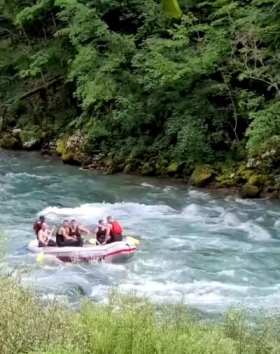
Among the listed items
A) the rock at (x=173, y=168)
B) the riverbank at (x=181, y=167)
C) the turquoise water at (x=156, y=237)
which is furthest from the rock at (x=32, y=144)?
the rock at (x=173, y=168)

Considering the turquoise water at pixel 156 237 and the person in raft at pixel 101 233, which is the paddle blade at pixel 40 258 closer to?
the turquoise water at pixel 156 237

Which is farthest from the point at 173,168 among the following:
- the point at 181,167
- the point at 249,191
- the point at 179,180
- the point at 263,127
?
the point at 263,127

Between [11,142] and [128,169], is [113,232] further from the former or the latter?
[11,142]

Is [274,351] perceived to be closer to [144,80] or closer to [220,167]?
[220,167]

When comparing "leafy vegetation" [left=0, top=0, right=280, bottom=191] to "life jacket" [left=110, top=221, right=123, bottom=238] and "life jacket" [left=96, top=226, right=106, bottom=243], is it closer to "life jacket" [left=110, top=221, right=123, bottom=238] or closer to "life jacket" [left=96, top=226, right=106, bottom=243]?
"life jacket" [left=110, top=221, right=123, bottom=238]

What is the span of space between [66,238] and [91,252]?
81 centimetres

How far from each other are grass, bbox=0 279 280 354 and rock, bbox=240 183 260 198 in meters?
10.8

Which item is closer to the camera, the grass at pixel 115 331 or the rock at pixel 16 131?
the grass at pixel 115 331

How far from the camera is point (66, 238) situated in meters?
13.6

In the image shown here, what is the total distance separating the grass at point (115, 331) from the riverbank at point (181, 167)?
Result: 11.1m

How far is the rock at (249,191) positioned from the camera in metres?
17.1

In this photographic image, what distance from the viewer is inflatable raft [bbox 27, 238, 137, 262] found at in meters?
12.9

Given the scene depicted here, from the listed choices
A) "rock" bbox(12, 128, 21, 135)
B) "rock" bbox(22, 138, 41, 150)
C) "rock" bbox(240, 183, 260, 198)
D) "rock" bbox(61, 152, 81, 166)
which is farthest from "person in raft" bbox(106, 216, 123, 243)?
"rock" bbox(12, 128, 21, 135)

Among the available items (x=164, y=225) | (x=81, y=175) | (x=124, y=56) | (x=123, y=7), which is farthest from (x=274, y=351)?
(x=123, y=7)
